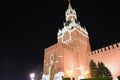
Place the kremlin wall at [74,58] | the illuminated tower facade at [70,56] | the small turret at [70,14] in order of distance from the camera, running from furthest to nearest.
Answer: the small turret at [70,14] < the illuminated tower facade at [70,56] < the kremlin wall at [74,58]

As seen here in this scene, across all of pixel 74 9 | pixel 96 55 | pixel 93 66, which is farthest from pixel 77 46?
pixel 74 9

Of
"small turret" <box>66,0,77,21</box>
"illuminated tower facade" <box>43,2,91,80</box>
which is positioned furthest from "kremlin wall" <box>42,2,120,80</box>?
"small turret" <box>66,0,77,21</box>

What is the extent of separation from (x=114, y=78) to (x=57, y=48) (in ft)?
39.8

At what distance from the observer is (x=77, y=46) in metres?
30.4

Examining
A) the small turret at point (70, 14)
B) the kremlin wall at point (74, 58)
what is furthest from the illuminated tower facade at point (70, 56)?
the small turret at point (70, 14)

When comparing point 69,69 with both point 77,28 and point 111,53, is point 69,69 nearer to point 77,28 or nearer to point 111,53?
point 111,53

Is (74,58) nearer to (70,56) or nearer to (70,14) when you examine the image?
(70,56)

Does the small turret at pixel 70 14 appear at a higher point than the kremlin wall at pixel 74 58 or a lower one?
higher

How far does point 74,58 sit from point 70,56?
113cm

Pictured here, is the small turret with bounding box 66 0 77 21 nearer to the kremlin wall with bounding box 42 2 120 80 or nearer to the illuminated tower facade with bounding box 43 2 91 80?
the illuminated tower facade with bounding box 43 2 91 80

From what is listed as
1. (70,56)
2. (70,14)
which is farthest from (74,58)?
(70,14)

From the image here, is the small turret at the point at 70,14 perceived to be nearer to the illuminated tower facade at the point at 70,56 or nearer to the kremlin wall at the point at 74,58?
the illuminated tower facade at the point at 70,56

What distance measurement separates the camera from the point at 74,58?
93.4ft

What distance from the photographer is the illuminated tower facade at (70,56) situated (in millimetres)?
26016
